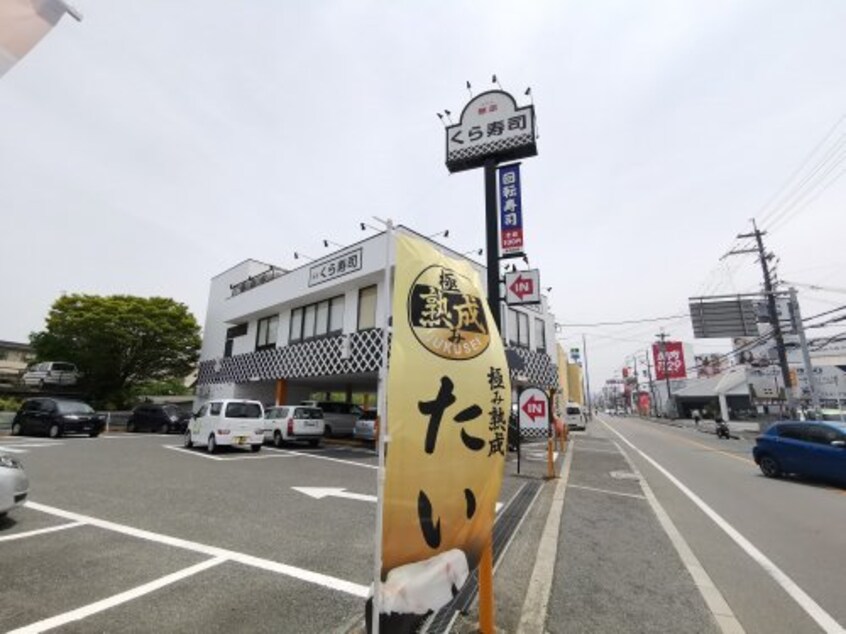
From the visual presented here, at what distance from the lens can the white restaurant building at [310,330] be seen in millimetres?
18922

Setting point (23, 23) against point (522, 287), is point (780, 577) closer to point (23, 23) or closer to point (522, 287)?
point (522, 287)

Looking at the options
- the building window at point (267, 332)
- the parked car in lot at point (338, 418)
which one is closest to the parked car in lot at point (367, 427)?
the parked car in lot at point (338, 418)

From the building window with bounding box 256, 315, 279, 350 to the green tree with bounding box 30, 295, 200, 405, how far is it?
28.7 feet

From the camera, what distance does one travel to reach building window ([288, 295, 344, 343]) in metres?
20.8

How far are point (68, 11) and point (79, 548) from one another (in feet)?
18.1

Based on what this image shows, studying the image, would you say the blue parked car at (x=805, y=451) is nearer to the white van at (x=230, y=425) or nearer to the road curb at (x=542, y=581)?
the road curb at (x=542, y=581)

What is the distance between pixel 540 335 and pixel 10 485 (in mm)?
24295

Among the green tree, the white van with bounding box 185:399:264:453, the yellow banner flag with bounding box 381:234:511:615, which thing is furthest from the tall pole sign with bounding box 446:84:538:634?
the green tree

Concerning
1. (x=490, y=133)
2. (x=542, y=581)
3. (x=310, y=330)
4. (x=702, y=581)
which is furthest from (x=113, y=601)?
(x=310, y=330)

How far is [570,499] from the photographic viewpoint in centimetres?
898

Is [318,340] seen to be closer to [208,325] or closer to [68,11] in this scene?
[208,325]

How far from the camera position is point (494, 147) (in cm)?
934

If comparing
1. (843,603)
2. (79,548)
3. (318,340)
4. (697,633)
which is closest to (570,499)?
(843,603)

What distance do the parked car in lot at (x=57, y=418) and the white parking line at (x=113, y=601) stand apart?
1935 centimetres
